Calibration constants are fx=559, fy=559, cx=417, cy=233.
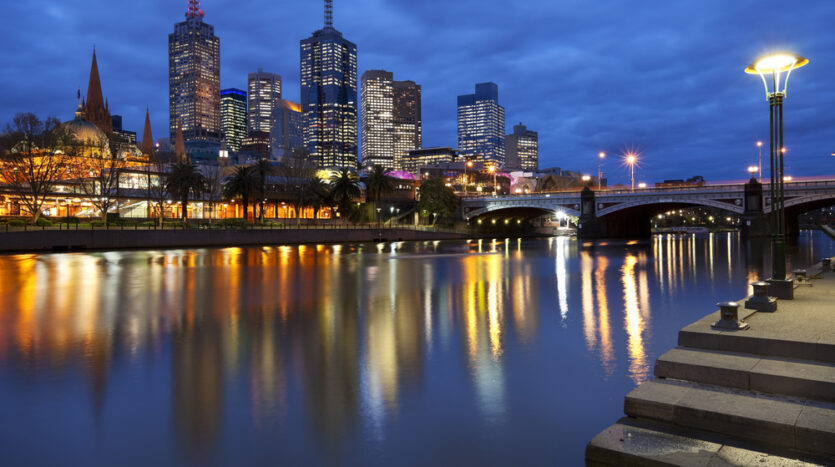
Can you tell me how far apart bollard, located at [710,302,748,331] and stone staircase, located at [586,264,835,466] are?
0.69 feet

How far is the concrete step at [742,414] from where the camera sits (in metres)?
5.42

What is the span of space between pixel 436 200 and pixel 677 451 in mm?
102499

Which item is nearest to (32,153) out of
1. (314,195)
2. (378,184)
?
(314,195)

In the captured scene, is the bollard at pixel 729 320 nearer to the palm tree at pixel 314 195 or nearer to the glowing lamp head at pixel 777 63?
the glowing lamp head at pixel 777 63

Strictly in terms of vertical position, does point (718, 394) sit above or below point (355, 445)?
above

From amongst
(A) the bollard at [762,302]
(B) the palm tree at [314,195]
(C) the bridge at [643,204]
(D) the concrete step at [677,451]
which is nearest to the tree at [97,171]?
(B) the palm tree at [314,195]

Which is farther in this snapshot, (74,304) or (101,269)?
(101,269)

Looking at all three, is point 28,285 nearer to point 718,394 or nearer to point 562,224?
point 718,394

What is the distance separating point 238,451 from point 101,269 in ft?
98.6

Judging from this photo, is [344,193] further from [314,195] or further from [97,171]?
[97,171]

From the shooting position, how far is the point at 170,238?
201ft

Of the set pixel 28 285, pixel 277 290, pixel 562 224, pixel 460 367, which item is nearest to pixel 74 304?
pixel 277 290

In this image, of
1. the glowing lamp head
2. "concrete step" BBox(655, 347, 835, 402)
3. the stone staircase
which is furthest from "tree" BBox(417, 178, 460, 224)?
"concrete step" BBox(655, 347, 835, 402)

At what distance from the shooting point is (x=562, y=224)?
6924 inches
